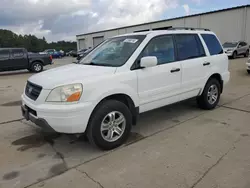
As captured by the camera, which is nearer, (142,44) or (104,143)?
(104,143)

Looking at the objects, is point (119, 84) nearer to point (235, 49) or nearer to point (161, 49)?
point (161, 49)

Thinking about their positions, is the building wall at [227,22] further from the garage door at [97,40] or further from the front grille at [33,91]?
the front grille at [33,91]

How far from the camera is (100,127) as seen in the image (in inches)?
132

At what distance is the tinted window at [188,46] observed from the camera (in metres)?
4.51

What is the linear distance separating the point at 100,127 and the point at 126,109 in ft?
1.73

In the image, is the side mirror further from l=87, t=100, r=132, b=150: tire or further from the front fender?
l=87, t=100, r=132, b=150: tire

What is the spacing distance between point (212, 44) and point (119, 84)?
299 centimetres

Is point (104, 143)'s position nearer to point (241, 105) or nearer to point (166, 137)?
point (166, 137)

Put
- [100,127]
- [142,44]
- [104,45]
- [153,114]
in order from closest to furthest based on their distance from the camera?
[100,127] < [142,44] < [104,45] < [153,114]

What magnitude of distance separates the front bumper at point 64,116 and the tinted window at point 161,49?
146cm

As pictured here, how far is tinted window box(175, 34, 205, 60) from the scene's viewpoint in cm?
451

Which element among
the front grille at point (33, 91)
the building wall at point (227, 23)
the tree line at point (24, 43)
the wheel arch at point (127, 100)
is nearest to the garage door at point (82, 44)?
the tree line at point (24, 43)

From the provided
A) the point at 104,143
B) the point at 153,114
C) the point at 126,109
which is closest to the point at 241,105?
the point at 153,114

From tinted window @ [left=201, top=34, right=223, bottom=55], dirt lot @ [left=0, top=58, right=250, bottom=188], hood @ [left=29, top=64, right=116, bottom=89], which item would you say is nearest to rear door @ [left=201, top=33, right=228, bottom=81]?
tinted window @ [left=201, top=34, right=223, bottom=55]
